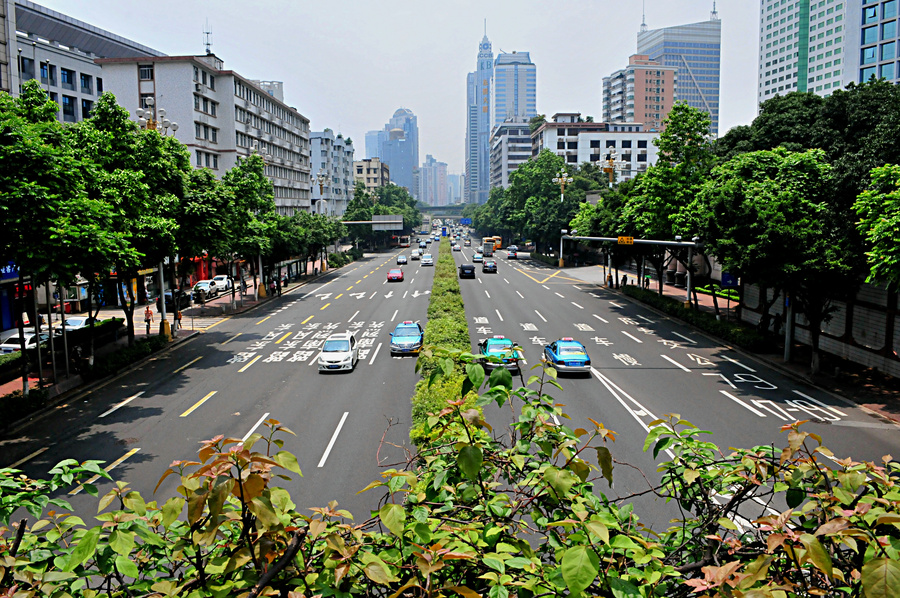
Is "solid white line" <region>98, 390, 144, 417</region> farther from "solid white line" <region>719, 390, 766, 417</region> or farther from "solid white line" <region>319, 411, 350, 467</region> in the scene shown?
"solid white line" <region>719, 390, 766, 417</region>

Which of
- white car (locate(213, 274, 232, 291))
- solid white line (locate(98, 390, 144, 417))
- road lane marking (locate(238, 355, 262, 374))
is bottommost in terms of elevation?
solid white line (locate(98, 390, 144, 417))

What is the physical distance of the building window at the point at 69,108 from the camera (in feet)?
191

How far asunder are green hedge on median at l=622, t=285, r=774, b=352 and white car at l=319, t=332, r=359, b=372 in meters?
19.2

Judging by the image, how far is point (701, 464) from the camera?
445 centimetres

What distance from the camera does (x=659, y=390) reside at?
2461cm

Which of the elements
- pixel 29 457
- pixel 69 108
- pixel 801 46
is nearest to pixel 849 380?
pixel 29 457

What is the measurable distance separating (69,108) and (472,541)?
224 ft

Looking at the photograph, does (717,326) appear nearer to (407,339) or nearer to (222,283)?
(407,339)

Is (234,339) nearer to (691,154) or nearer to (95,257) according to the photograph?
(95,257)

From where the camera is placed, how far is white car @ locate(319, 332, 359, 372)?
28.0 m

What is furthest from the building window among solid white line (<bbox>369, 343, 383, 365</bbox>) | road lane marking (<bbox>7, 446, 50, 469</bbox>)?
road lane marking (<bbox>7, 446, 50, 469</bbox>)

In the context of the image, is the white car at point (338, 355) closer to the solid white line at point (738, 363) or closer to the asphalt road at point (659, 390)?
the asphalt road at point (659, 390)

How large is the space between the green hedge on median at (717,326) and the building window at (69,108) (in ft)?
174

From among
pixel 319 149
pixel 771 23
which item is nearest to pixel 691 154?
pixel 319 149
